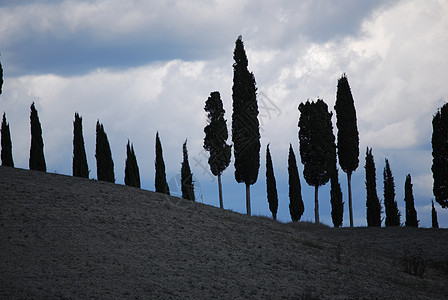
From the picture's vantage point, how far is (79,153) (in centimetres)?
4044

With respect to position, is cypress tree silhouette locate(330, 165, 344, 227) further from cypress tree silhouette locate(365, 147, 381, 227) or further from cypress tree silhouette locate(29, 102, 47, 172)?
cypress tree silhouette locate(29, 102, 47, 172)

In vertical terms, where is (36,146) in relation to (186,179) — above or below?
above

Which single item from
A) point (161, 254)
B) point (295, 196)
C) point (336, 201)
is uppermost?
point (295, 196)

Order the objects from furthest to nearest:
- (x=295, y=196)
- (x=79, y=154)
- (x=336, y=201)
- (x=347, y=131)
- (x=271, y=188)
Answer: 1. (x=271, y=188)
2. (x=295, y=196)
3. (x=336, y=201)
4. (x=347, y=131)
5. (x=79, y=154)

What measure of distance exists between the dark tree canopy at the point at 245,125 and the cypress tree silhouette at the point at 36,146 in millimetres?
16725

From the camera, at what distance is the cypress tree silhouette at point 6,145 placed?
42.4m

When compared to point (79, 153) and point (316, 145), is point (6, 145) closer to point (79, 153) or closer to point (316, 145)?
point (79, 153)

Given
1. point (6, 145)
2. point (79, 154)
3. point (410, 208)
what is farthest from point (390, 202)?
point (6, 145)

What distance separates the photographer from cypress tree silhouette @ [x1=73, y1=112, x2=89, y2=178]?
40.2m

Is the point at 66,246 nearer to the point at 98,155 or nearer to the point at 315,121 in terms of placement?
the point at 98,155

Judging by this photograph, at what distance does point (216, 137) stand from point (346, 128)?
11776 millimetres

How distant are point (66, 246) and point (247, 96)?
Result: 87.7 ft

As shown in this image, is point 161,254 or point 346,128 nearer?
point 161,254

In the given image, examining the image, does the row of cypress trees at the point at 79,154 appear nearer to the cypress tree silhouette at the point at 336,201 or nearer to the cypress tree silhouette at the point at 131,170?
the cypress tree silhouette at the point at 131,170
